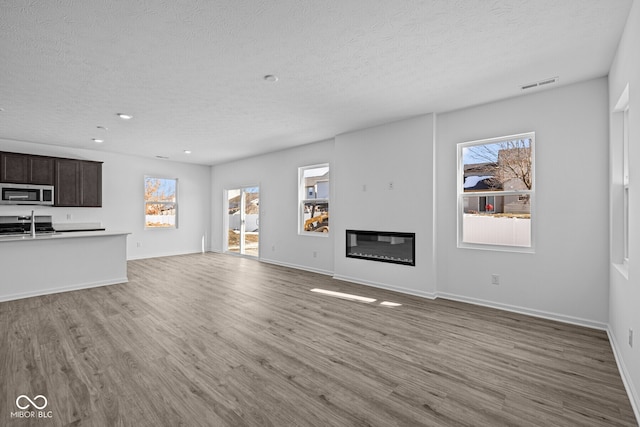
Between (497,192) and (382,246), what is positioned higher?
(497,192)

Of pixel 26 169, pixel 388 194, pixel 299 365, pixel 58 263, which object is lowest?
pixel 299 365

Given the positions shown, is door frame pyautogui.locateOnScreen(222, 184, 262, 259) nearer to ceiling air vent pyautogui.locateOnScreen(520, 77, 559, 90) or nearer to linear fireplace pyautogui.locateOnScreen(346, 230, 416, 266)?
linear fireplace pyautogui.locateOnScreen(346, 230, 416, 266)

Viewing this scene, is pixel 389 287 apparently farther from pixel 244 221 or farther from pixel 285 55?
pixel 244 221

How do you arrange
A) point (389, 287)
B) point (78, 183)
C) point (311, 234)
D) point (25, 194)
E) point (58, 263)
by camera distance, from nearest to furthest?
point (58, 263), point (389, 287), point (25, 194), point (311, 234), point (78, 183)

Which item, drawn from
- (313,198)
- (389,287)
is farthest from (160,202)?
(389,287)

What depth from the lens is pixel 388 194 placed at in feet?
16.3

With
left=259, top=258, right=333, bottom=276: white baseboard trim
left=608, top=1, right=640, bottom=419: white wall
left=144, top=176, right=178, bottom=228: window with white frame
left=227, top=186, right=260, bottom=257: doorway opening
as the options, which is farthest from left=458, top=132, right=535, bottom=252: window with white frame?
left=144, top=176, right=178, bottom=228: window with white frame

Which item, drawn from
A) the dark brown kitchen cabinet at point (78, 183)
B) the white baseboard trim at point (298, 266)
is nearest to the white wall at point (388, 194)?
the white baseboard trim at point (298, 266)

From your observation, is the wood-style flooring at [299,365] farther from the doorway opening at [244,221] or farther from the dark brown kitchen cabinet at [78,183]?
the doorway opening at [244,221]

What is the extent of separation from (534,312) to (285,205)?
5044 mm

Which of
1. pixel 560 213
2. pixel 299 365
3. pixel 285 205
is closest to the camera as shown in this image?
pixel 299 365

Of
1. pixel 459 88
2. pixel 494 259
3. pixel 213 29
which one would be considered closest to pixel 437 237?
pixel 494 259
